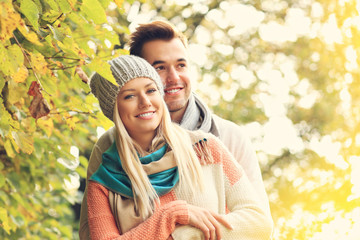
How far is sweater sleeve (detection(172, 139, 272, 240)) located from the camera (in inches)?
102

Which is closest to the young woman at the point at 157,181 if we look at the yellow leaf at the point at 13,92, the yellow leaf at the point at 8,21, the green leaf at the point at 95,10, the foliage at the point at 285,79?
the green leaf at the point at 95,10

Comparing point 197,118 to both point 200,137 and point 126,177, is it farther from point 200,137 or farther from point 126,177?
point 126,177

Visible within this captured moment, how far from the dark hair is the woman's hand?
4.53ft

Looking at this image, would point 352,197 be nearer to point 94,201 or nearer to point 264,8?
point 94,201

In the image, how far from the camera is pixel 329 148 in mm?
13906

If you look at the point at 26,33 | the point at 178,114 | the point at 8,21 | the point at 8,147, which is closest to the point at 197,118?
the point at 178,114

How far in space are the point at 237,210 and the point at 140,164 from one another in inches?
20.2

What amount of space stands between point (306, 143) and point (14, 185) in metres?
11.0

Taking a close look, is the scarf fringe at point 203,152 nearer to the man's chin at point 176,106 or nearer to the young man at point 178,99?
the young man at point 178,99

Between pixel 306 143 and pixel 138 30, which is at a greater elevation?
pixel 138 30

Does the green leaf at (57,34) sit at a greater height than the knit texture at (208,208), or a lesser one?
greater

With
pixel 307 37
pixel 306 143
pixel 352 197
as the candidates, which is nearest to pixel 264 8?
pixel 307 37

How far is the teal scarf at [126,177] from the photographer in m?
2.69

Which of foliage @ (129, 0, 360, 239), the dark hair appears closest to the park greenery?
foliage @ (129, 0, 360, 239)
